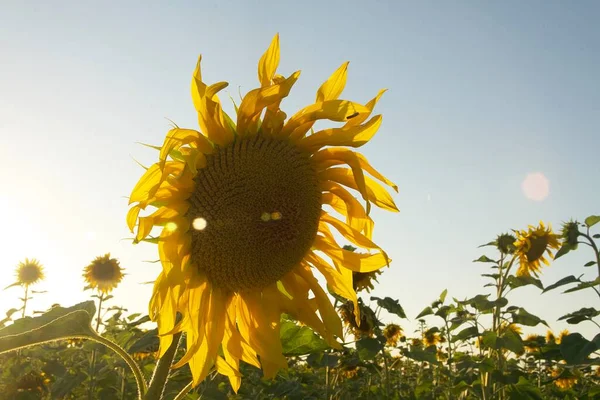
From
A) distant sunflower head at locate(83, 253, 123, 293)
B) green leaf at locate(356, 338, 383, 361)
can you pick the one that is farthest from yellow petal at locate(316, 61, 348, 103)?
distant sunflower head at locate(83, 253, 123, 293)

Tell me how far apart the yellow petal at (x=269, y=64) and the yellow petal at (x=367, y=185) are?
476mm

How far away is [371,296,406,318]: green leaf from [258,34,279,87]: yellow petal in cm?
411

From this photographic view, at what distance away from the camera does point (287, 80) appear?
1930 mm

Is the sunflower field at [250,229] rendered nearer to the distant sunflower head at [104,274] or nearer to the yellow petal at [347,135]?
the yellow petal at [347,135]

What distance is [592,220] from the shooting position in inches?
230

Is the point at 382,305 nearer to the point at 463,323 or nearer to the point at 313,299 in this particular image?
the point at 463,323

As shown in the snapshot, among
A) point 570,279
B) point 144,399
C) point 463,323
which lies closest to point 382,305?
point 463,323

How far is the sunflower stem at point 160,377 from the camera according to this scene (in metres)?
1.58

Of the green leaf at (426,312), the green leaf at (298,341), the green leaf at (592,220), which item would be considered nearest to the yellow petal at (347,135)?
the green leaf at (298,341)

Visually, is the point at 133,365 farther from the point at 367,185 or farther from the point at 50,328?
the point at 367,185

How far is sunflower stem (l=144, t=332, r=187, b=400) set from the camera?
1575 millimetres

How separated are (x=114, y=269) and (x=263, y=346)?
8371 mm

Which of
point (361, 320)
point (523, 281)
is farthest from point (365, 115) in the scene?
point (523, 281)

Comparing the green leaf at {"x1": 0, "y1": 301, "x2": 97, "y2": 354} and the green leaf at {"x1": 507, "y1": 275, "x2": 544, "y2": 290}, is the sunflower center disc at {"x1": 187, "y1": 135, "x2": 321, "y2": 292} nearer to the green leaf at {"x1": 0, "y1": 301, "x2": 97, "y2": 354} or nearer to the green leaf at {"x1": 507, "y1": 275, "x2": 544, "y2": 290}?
the green leaf at {"x1": 0, "y1": 301, "x2": 97, "y2": 354}
